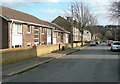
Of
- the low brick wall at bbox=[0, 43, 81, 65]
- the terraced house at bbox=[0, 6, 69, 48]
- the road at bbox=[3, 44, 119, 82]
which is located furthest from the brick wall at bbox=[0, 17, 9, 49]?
the road at bbox=[3, 44, 119, 82]

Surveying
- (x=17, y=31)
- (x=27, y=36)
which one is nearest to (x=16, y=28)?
(x=17, y=31)

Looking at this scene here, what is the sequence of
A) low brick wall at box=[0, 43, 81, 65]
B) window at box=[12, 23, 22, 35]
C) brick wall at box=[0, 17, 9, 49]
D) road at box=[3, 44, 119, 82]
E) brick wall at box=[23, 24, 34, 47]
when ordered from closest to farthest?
1. road at box=[3, 44, 119, 82]
2. low brick wall at box=[0, 43, 81, 65]
3. brick wall at box=[0, 17, 9, 49]
4. window at box=[12, 23, 22, 35]
5. brick wall at box=[23, 24, 34, 47]

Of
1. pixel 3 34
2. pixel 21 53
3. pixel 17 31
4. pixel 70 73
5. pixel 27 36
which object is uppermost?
pixel 17 31

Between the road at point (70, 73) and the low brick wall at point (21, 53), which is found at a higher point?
the low brick wall at point (21, 53)

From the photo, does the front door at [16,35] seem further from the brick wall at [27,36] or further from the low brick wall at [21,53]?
the low brick wall at [21,53]

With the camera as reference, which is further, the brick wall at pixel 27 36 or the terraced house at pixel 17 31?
the brick wall at pixel 27 36

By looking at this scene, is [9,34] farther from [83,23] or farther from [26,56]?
[83,23]

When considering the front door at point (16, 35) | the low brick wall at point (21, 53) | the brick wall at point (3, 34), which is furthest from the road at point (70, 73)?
the front door at point (16, 35)

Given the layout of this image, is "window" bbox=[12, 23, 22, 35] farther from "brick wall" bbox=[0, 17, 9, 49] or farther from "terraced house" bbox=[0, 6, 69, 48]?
"brick wall" bbox=[0, 17, 9, 49]

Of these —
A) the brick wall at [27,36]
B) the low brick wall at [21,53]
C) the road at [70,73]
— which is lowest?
the road at [70,73]

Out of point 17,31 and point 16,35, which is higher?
point 17,31

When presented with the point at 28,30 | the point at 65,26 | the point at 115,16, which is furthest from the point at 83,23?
the point at 28,30

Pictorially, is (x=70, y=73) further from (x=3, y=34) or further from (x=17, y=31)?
(x=17, y=31)

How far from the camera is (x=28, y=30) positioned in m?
28.3
